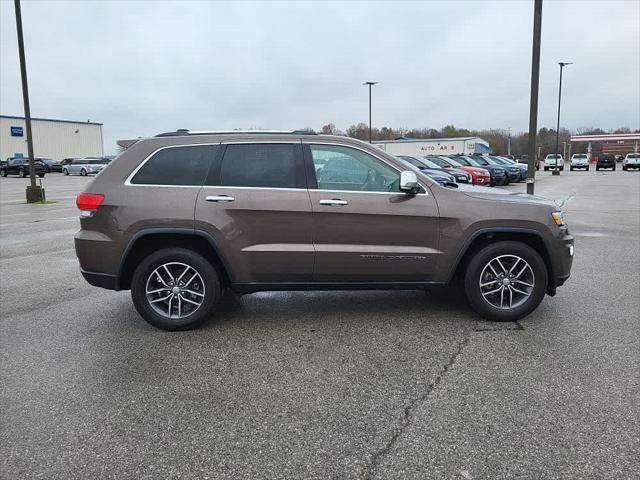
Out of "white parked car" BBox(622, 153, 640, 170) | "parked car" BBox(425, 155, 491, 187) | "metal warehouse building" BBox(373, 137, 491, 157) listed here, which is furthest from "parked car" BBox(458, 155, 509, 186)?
"white parked car" BBox(622, 153, 640, 170)

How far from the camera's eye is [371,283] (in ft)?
16.2

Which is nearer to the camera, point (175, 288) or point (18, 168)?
point (175, 288)

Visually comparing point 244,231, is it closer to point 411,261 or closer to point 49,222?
point 411,261

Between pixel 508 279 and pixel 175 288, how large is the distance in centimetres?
317

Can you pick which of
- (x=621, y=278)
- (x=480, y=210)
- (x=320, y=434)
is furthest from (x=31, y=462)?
(x=621, y=278)

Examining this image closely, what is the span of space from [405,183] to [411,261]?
746mm

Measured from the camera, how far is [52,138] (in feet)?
208

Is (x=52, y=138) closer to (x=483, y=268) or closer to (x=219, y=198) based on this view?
(x=219, y=198)

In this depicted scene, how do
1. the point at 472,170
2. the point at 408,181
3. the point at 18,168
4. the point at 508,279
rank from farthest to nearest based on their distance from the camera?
the point at 18,168 → the point at 472,170 → the point at 508,279 → the point at 408,181

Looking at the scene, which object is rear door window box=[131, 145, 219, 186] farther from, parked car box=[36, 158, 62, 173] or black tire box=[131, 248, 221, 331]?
parked car box=[36, 158, 62, 173]

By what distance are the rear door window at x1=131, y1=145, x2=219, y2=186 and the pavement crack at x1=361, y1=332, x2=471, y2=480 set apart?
8.86 ft

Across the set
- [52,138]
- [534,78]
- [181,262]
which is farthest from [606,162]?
[52,138]

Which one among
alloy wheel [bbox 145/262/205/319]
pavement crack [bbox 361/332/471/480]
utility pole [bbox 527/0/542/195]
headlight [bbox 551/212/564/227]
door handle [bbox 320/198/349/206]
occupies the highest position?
utility pole [bbox 527/0/542/195]

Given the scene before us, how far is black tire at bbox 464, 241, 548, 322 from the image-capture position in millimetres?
4926
